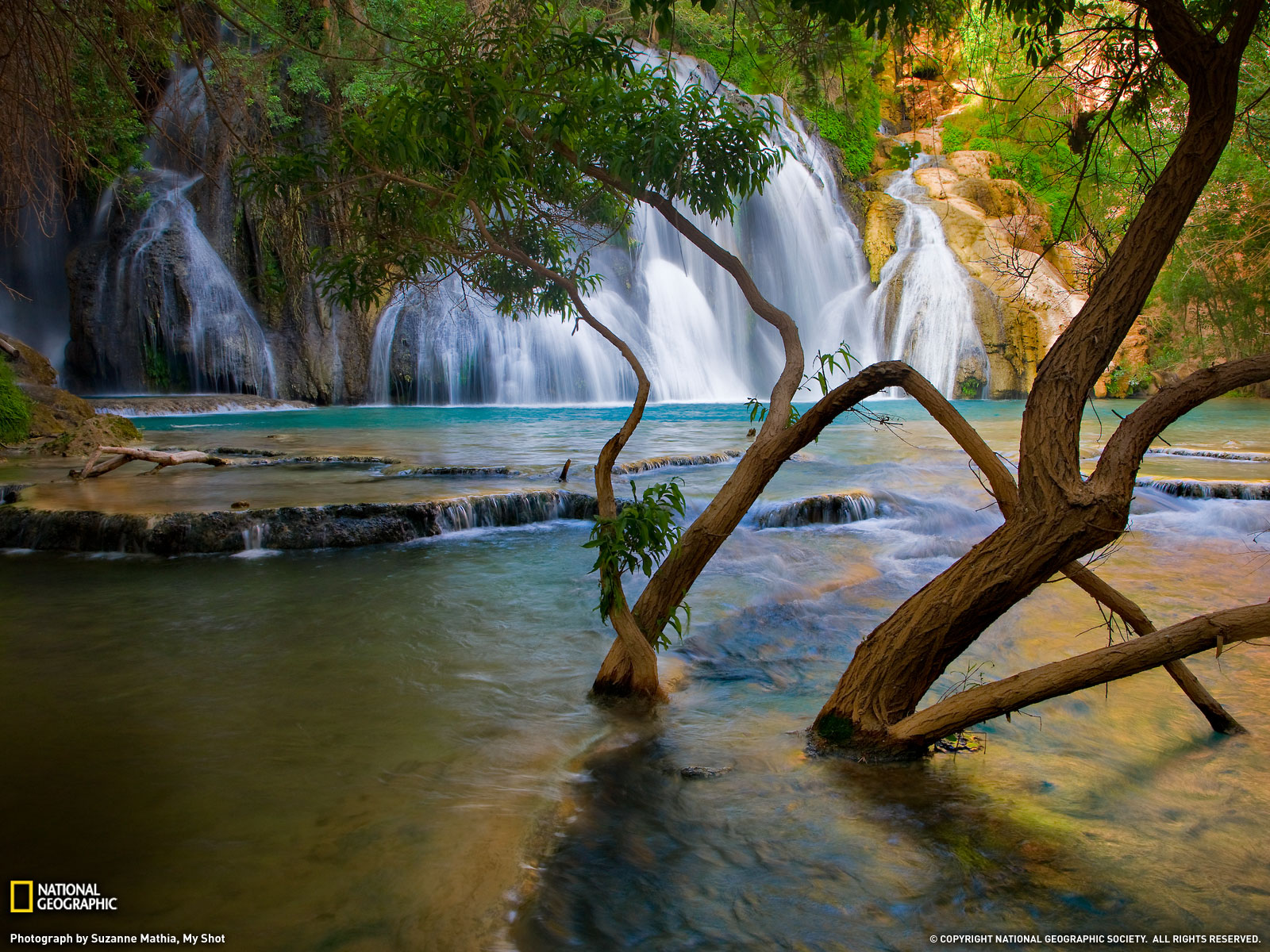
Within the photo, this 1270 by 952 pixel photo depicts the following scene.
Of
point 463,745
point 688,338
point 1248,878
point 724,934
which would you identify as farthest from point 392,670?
point 688,338

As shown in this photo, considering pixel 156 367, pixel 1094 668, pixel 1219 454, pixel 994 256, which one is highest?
pixel 994 256

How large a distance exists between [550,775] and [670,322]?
1011 inches

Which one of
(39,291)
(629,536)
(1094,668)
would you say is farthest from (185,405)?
(1094,668)

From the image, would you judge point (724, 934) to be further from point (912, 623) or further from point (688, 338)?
point (688, 338)

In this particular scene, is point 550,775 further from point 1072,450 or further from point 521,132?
point 521,132

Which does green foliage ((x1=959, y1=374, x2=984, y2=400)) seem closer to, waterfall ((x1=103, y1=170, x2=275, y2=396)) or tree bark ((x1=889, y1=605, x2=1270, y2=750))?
waterfall ((x1=103, y1=170, x2=275, y2=396))

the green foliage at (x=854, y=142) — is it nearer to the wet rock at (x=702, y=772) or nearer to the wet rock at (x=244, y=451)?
the wet rock at (x=244, y=451)

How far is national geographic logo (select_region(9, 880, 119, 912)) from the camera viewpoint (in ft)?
8.61

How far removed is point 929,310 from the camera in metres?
29.3

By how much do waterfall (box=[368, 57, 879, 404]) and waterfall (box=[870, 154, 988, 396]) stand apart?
895 millimetres

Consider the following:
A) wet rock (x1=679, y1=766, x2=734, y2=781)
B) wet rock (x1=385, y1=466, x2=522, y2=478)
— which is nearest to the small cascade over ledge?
wet rock (x1=385, y1=466, x2=522, y2=478)

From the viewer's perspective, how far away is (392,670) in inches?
195

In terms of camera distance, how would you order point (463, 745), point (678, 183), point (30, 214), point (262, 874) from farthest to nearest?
1. point (30, 214)
2. point (678, 183)
3. point (463, 745)
4. point (262, 874)

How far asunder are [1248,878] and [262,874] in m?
3.25
